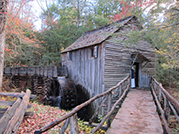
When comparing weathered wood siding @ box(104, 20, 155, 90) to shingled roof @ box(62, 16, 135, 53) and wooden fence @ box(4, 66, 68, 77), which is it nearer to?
shingled roof @ box(62, 16, 135, 53)

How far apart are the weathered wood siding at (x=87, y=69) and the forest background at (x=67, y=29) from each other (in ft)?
11.5

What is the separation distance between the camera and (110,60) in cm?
928

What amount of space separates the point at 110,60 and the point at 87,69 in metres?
2.30

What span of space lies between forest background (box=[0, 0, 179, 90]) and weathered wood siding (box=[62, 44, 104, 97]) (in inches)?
138

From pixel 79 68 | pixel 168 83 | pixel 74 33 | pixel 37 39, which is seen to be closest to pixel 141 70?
pixel 79 68

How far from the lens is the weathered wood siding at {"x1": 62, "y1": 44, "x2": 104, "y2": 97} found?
9304 mm

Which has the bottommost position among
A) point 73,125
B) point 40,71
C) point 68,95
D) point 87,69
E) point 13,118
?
point 68,95

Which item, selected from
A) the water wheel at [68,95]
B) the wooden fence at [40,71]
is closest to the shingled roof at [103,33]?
the wooden fence at [40,71]

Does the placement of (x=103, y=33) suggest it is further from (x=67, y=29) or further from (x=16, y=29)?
(x=67, y=29)

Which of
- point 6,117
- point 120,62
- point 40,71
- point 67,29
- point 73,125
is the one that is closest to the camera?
point 73,125

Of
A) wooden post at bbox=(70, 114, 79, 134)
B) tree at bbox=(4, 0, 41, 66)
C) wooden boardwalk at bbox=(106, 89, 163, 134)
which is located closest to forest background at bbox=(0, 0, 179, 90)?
tree at bbox=(4, 0, 41, 66)

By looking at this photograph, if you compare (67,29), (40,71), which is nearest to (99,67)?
(40,71)

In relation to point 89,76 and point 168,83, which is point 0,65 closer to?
point 89,76

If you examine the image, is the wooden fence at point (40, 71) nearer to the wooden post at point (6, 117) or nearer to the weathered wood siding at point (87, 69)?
the weathered wood siding at point (87, 69)
